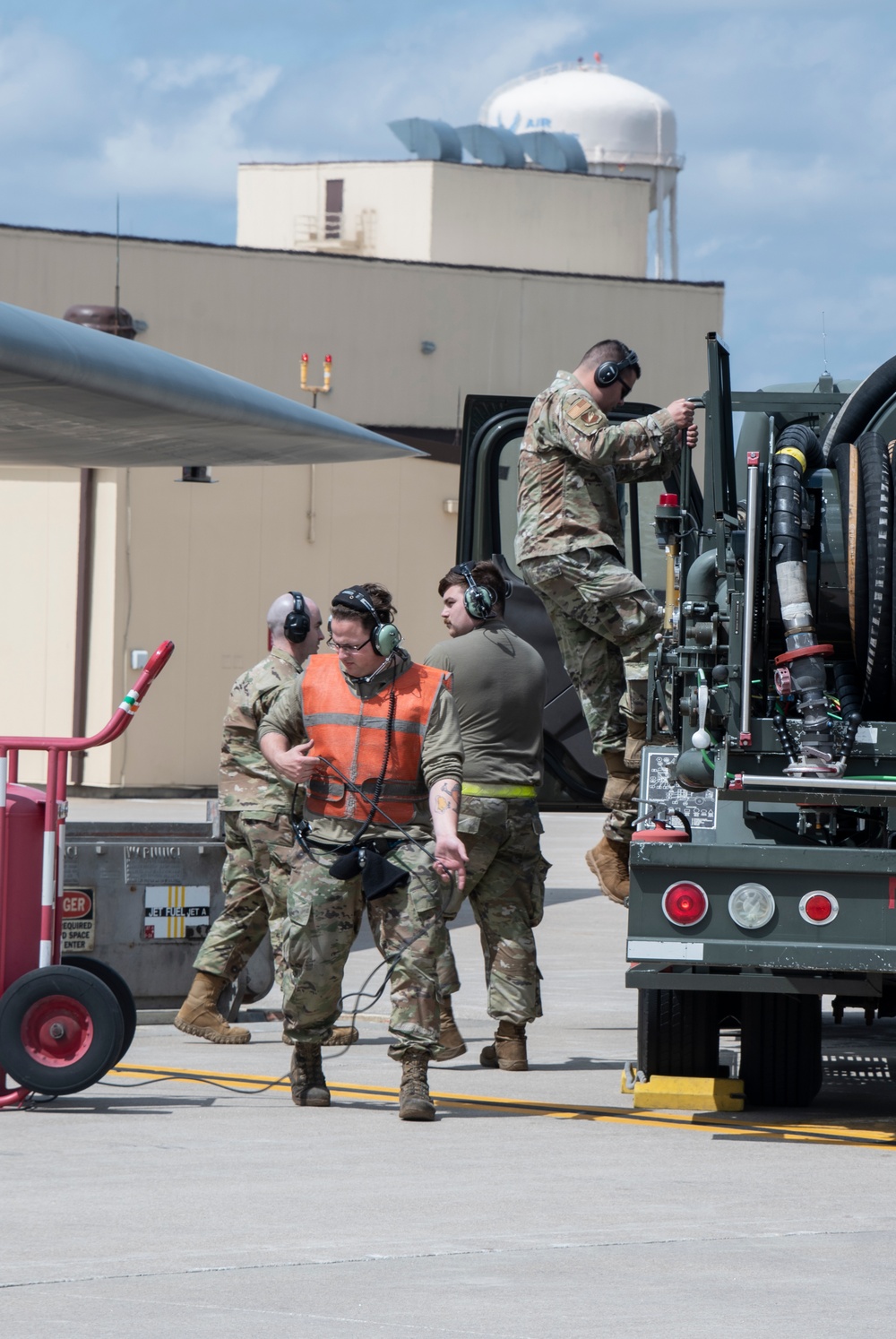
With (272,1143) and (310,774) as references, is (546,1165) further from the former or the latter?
(310,774)

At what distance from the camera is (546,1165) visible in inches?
264

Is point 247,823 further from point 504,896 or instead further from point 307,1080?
point 307,1080

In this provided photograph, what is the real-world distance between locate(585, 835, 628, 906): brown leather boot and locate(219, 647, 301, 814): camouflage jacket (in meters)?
1.44

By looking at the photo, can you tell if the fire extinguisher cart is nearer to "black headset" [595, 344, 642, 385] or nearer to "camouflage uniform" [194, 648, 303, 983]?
"camouflage uniform" [194, 648, 303, 983]

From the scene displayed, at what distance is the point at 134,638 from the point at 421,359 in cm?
1190

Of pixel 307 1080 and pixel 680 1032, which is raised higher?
pixel 680 1032

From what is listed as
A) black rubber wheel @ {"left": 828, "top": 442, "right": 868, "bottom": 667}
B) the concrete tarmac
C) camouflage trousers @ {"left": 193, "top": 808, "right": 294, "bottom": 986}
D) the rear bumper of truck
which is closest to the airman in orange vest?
the concrete tarmac

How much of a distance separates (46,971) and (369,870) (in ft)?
3.91

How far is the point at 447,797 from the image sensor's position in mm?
7598

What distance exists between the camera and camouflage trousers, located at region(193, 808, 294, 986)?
951 cm

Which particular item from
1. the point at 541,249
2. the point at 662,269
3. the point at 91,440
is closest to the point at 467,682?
the point at 91,440

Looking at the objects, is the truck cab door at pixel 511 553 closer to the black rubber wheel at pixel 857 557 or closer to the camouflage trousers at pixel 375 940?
the camouflage trousers at pixel 375 940

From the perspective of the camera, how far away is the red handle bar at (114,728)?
7516mm

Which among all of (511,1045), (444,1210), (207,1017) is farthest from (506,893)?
(444,1210)
